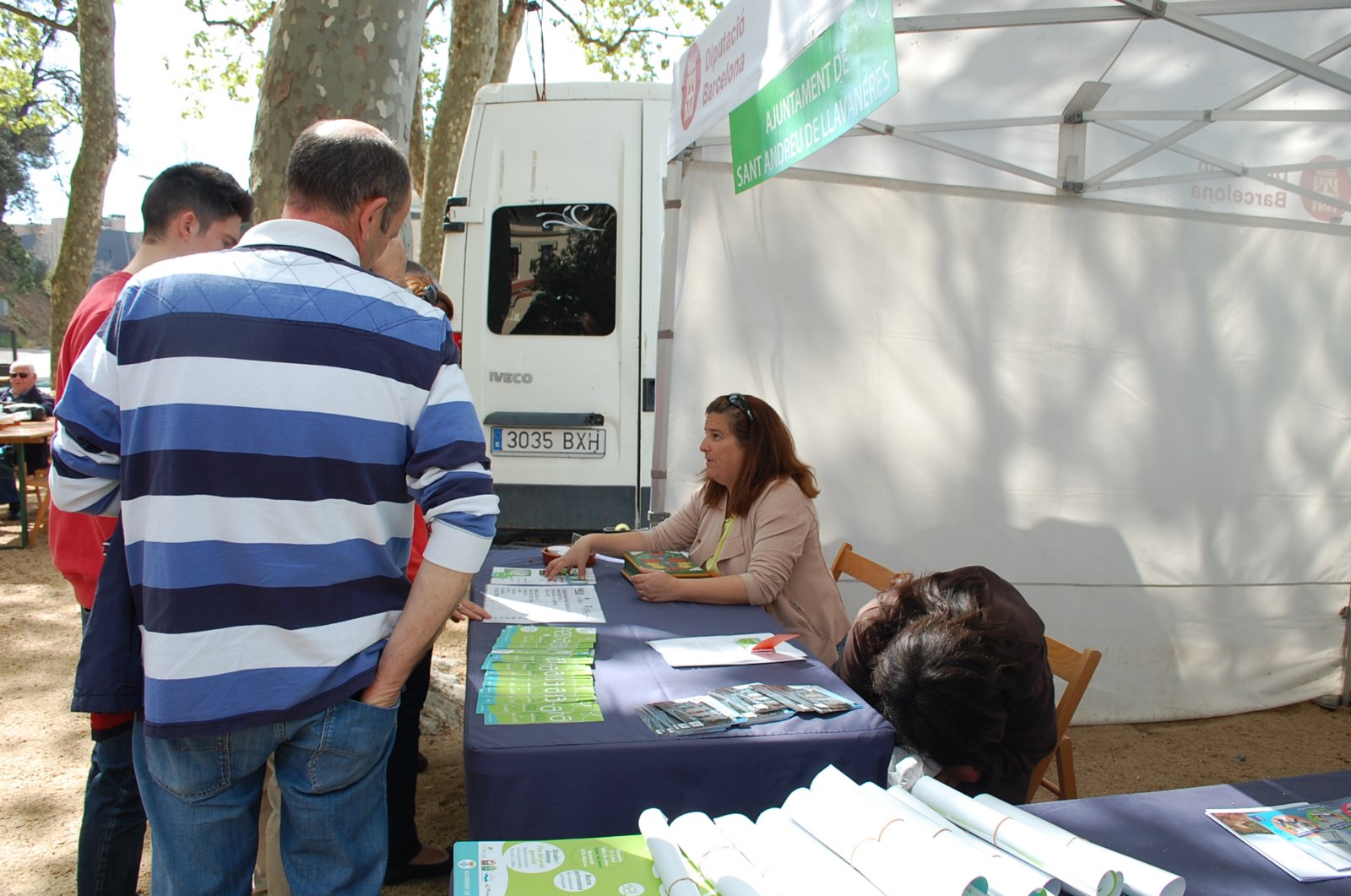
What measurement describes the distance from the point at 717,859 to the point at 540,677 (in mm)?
765

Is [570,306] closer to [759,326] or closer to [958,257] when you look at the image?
[759,326]

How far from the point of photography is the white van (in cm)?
475

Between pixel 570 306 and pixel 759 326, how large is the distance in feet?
4.81

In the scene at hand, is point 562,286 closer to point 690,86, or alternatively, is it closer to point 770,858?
point 690,86

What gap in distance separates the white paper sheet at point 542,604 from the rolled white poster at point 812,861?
1.17 meters

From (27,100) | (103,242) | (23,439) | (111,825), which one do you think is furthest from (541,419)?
(103,242)

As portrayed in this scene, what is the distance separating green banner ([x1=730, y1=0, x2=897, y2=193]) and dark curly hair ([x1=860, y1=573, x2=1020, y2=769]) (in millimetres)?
1016

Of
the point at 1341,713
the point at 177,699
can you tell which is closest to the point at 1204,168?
the point at 1341,713

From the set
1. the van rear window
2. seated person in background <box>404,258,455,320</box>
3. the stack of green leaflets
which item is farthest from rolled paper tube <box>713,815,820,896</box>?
the van rear window

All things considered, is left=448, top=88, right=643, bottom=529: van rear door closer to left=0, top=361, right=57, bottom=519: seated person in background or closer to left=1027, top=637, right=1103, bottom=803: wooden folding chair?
left=1027, top=637, right=1103, bottom=803: wooden folding chair

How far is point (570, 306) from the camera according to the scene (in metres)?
4.82

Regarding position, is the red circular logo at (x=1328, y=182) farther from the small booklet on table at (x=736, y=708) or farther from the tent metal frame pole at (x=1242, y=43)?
the small booklet on table at (x=736, y=708)

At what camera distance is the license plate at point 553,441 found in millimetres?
4789

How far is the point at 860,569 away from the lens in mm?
3398
